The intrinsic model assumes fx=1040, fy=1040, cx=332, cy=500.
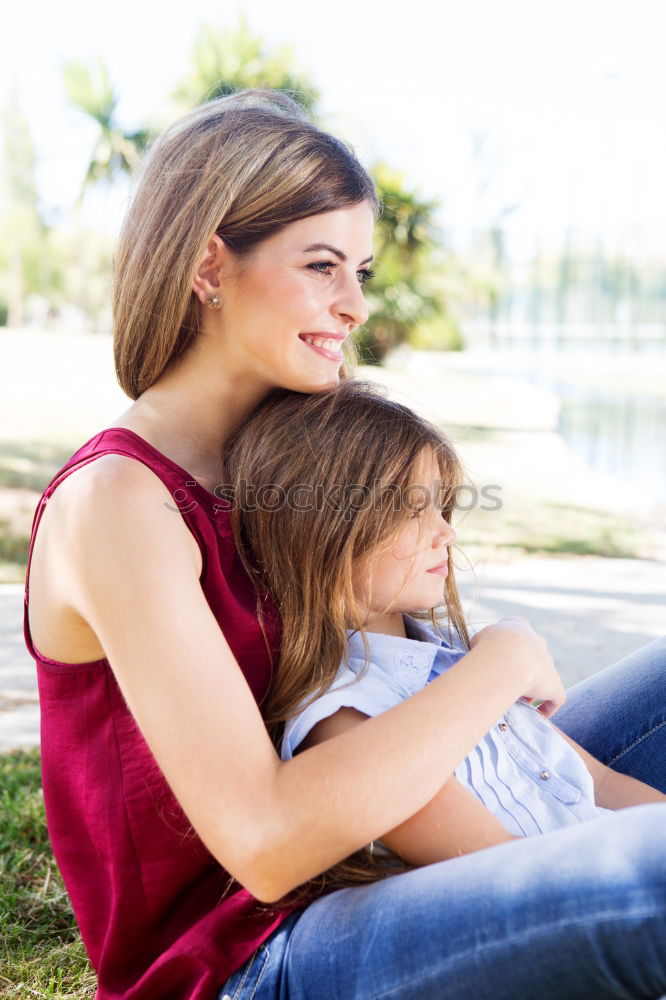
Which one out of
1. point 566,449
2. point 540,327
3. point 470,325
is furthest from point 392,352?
point 540,327

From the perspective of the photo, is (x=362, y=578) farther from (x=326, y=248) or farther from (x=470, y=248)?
(x=470, y=248)

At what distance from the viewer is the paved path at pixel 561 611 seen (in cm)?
351

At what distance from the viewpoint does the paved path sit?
11.5 ft

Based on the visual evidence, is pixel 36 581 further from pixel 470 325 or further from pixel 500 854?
pixel 470 325

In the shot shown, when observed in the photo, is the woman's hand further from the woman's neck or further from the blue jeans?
the woman's neck

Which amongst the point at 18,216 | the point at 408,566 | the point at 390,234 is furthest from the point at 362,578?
the point at 18,216

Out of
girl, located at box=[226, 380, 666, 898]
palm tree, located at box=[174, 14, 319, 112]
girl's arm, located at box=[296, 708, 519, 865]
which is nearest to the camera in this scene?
girl's arm, located at box=[296, 708, 519, 865]

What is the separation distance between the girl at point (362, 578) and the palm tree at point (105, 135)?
24.7 meters

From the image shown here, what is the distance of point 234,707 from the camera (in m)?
1.23

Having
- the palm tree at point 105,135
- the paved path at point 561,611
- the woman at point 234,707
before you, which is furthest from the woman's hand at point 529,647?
the palm tree at point 105,135

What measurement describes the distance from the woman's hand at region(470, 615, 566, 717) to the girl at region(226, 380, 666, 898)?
0.04m

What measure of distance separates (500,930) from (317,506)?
2.16ft

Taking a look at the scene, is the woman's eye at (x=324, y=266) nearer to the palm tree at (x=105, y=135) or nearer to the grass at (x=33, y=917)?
the grass at (x=33, y=917)

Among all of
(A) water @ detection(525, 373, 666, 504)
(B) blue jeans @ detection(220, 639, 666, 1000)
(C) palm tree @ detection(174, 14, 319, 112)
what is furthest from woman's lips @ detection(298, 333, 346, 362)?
(C) palm tree @ detection(174, 14, 319, 112)
